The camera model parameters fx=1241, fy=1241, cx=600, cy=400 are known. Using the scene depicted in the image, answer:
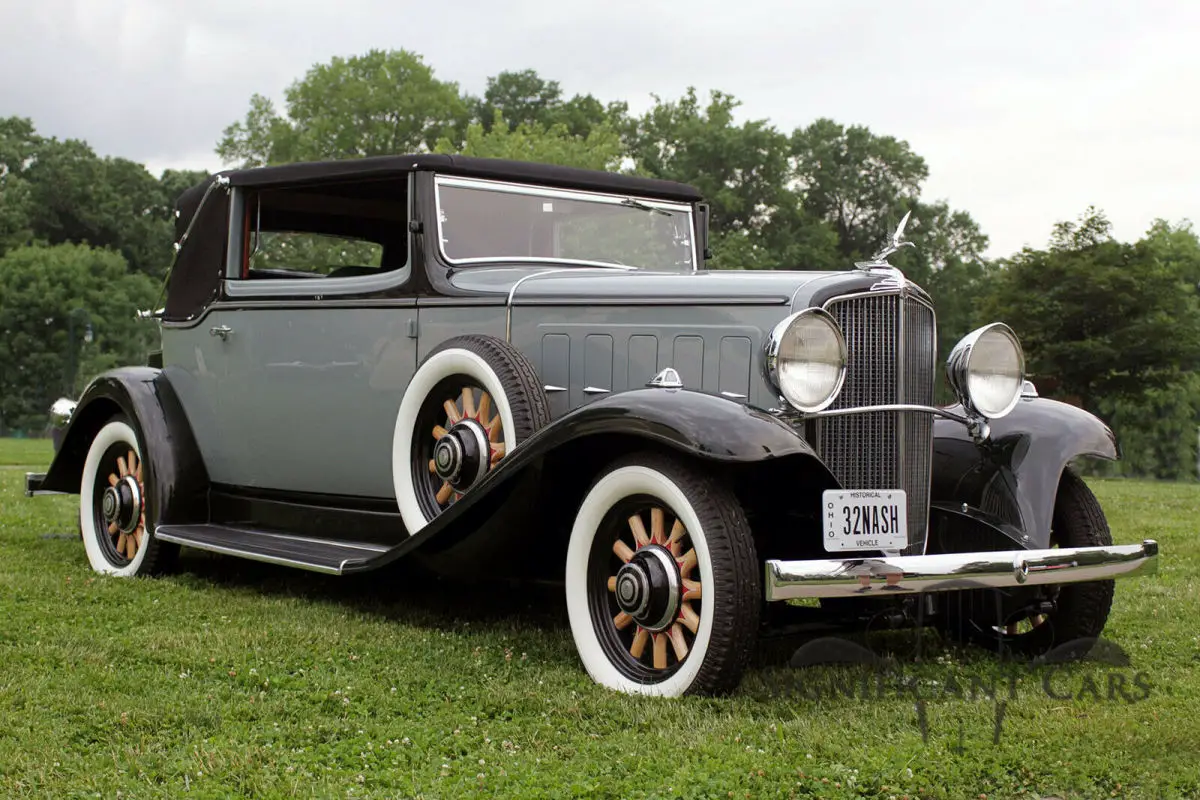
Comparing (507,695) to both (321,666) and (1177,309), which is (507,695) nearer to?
(321,666)

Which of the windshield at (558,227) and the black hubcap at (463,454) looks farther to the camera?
the windshield at (558,227)

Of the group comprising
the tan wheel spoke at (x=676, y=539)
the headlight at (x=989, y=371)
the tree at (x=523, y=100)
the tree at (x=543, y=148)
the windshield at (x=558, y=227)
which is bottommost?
the tan wheel spoke at (x=676, y=539)

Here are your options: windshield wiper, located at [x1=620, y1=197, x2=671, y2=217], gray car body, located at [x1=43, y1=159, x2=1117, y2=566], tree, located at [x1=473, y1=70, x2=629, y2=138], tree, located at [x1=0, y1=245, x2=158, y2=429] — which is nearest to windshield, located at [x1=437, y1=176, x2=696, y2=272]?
windshield wiper, located at [x1=620, y1=197, x2=671, y2=217]

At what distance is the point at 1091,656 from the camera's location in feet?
16.1

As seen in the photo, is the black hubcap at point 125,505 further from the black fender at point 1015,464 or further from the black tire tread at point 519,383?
the black fender at point 1015,464

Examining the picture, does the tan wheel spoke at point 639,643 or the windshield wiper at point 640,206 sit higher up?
the windshield wiper at point 640,206

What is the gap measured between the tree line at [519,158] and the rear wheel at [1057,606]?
25721mm

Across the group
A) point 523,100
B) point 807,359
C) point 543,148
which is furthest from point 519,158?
point 807,359

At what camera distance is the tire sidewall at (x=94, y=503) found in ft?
22.1

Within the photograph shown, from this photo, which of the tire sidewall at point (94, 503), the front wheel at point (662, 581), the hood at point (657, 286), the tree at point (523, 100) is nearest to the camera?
the front wheel at point (662, 581)

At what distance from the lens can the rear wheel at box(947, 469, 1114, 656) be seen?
4973mm

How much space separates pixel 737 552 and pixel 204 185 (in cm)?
433

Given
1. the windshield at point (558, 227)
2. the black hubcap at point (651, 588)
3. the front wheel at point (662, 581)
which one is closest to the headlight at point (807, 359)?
the front wheel at point (662, 581)

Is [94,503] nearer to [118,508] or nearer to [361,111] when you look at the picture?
[118,508]
